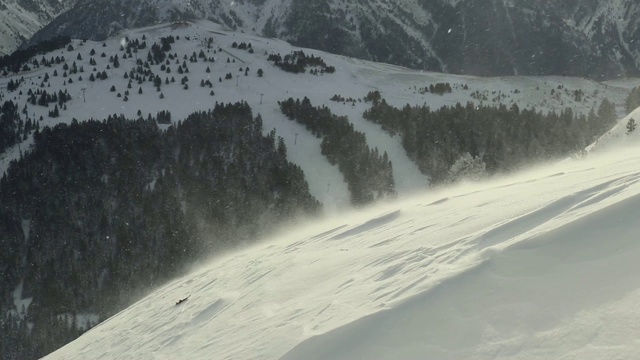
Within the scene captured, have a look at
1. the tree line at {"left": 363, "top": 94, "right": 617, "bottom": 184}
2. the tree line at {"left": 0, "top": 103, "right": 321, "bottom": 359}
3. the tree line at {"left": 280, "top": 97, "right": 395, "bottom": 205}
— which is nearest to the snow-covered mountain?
the tree line at {"left": 0, "top": 103, "right": 321, "bottom": 359}

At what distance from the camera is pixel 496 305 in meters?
4.98

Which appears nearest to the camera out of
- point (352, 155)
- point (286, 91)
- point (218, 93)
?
point (352, 155)

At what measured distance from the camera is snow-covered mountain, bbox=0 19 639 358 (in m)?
48.2

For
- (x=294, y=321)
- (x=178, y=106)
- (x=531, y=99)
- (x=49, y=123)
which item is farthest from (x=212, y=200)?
(x=531, y=99)

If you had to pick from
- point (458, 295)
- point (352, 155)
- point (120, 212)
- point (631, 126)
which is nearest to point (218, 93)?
point (120, 212)

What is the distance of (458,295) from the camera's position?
531cm

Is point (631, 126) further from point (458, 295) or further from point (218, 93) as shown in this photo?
point (218, 93)

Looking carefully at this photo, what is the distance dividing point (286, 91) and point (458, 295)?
6510 centimetres

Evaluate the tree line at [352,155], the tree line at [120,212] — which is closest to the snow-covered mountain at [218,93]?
the tree line at [120,212]

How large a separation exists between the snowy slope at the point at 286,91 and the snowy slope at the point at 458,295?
123ft

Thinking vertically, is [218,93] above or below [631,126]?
above

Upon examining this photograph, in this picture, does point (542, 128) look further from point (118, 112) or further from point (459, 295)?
point (459, 295)

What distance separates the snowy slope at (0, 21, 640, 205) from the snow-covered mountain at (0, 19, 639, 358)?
0.52 feet

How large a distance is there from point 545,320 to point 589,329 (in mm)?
411
